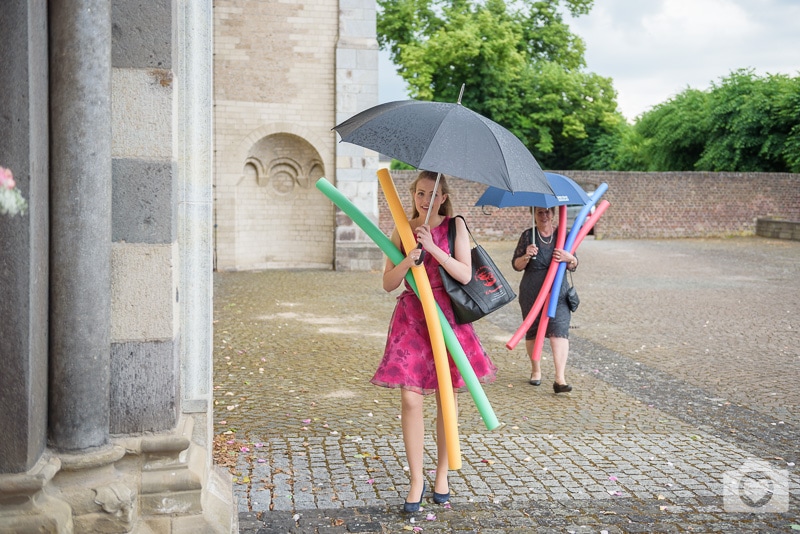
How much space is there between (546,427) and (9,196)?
4.08 meters

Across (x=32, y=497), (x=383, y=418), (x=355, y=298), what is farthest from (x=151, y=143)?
(x=355, y=298)

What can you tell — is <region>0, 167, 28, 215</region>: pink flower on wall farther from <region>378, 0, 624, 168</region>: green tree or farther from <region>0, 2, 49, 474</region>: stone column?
<region>378, 0, 624, 168</region>: green tree

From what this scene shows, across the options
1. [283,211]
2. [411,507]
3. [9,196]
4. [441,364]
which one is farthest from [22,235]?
[283,211]

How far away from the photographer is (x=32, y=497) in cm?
297

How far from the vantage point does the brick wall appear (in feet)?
96.5

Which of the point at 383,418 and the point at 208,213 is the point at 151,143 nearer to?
the point at 208,213

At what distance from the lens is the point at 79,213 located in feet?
10.1

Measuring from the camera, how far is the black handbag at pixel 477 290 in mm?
4145

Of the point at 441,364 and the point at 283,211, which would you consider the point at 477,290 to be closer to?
the point at 441,364

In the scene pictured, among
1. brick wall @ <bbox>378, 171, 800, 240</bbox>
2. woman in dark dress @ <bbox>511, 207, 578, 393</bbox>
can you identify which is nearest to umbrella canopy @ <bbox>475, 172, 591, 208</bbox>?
woman in dark dress @ <bbox>511, 207, 578, 393</bbox>

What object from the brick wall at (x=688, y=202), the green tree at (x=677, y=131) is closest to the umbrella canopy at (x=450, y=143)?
the brick wall at (x=688, y=202)

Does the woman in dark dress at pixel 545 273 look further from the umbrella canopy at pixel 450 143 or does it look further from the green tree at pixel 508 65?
the green tree at pixel 508 65

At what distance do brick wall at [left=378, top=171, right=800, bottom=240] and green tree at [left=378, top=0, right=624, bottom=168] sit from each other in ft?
33.0

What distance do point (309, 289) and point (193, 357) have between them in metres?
10.8
